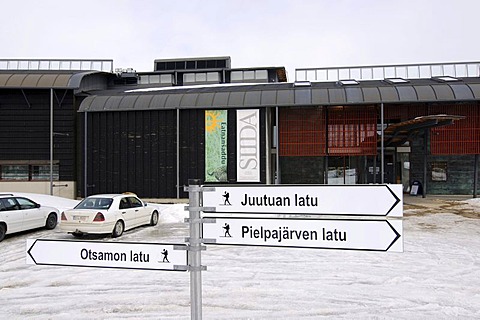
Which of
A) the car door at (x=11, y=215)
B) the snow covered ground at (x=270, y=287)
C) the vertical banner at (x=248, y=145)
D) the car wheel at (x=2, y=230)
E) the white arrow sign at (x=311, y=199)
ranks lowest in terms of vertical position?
the snow covered ground at (x=270, y=287)

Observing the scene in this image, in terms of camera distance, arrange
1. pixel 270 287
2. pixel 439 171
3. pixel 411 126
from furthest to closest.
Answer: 1. pixel 439 171
2. pixel 411 126
3. pixel 270 287

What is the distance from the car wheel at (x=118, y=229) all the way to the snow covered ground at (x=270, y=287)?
8.89 feet

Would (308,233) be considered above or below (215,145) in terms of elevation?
below

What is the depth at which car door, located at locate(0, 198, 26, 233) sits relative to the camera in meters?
11.3

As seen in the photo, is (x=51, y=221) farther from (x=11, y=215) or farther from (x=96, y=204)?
(x=96, y=204)

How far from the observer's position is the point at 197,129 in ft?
73.5

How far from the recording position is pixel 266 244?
2719mm

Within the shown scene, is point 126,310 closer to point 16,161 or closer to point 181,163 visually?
point 181,163

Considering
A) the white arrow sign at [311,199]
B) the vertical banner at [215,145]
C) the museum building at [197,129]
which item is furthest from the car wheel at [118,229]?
the vertical banner at [215,145]

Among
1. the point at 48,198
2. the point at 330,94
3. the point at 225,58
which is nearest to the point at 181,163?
the point at 48,198

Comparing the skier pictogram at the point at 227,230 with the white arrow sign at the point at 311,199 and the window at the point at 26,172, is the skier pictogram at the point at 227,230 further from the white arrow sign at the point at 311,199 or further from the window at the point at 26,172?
the window at the point at 26,172

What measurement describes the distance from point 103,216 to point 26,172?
53.8 feet

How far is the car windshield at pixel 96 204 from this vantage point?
11.6m

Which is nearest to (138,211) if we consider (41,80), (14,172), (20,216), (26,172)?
(20,216)
